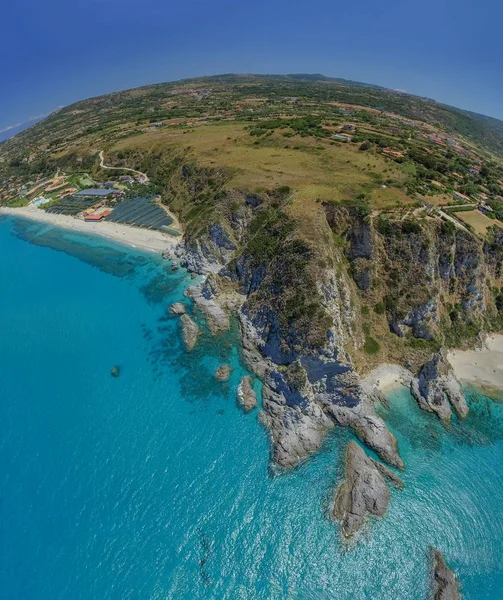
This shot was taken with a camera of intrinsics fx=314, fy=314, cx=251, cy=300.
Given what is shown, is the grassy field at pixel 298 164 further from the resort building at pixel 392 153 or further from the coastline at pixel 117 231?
the coastline at pixel 117 231

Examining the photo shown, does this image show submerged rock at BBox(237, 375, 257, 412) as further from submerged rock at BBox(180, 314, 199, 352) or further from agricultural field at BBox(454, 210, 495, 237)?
agricultural field at BBox(454, 210, 495, 237)

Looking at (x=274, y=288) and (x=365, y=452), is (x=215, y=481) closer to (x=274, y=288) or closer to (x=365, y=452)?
(x=365, y=452)

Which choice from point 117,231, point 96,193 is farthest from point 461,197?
point 96,193

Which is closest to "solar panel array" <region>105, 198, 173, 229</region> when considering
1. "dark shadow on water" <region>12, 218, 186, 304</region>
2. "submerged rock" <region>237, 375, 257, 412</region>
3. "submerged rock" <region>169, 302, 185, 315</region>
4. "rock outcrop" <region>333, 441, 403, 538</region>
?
"dark shadow on water" <region>12, 218, 186, 304</region>

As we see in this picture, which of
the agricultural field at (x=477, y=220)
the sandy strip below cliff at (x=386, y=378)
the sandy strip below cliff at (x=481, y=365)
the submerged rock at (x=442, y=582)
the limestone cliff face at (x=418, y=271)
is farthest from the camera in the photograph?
the agricultural field at (x=477, y=220)

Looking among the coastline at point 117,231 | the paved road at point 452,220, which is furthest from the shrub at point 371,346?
the coastline at point 117,231

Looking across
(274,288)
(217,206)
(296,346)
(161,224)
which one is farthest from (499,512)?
(161,224)
